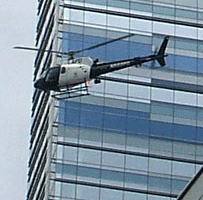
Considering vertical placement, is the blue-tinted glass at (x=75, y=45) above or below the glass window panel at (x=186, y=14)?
below

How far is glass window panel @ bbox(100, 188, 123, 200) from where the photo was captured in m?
94.4

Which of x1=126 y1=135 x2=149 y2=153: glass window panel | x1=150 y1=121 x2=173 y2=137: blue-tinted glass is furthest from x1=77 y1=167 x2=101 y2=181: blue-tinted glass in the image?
x1=150 y1=121 x2=173 y2=137: blue-tinted glass

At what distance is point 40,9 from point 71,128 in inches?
502

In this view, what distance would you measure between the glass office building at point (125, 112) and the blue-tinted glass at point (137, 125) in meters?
0.06

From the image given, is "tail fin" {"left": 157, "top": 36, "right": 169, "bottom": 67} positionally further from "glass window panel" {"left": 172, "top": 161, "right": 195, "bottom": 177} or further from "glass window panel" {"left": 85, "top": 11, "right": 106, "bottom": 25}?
"glass window panel" {"left": 172, "top": 161, "right": 195, "bottom": 177}

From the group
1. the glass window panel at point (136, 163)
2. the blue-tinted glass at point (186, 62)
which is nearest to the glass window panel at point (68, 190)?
the glass window panel at point (136, 163)

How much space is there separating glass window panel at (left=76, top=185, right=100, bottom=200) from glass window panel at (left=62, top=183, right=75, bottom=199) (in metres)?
0.29

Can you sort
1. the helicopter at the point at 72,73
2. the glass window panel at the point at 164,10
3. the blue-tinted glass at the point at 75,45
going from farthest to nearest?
the glass window panel at the point at 164,10 → the blue-tinted glass at the point at 75,45 → the helicopter at the point at 72,73

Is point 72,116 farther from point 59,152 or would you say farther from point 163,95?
point 163,95

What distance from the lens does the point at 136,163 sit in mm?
96312

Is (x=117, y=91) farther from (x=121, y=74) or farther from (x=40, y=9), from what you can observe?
(x=40, y=9)

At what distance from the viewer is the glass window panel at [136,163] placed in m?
96.1

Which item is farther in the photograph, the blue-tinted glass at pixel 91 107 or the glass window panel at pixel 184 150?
the glass window panel at pixel 184 150

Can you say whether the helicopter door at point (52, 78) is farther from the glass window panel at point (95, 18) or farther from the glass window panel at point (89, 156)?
the glass window panel at point (95, 18)
